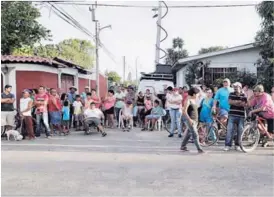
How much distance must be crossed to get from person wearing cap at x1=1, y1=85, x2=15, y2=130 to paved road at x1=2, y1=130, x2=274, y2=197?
127cm

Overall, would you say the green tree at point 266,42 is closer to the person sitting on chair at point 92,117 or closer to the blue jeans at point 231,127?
the person sitting on chair at point 92,117

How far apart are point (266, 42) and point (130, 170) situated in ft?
44.3

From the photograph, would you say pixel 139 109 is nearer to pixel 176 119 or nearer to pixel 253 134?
pixel 176 119

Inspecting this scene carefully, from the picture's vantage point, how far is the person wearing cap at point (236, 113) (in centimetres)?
986

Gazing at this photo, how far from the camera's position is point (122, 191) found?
6070mm

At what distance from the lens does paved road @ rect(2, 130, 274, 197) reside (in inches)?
243

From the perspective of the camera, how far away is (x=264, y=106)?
33.6 feet

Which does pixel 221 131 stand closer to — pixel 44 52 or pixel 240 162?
pixel 240 162

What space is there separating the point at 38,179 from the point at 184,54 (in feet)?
104

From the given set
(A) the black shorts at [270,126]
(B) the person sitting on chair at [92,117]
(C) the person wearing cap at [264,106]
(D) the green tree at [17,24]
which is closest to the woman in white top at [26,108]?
(B) the person sitting on chair at [92,117]

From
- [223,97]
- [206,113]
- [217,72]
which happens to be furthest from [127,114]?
[217,72]

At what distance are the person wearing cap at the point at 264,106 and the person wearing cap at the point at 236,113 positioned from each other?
53cm

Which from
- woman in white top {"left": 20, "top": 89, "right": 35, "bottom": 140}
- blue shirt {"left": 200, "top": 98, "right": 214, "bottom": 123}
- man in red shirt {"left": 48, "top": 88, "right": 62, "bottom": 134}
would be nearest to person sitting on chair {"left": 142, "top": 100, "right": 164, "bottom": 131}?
man in red shirt {"left": 48, "top": 88, "right": 62, "bottom": 134}

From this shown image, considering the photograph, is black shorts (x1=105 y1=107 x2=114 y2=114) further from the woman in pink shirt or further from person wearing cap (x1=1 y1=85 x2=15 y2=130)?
person wearing cap (x1=1 y1=85 x2=15 y2=130)
